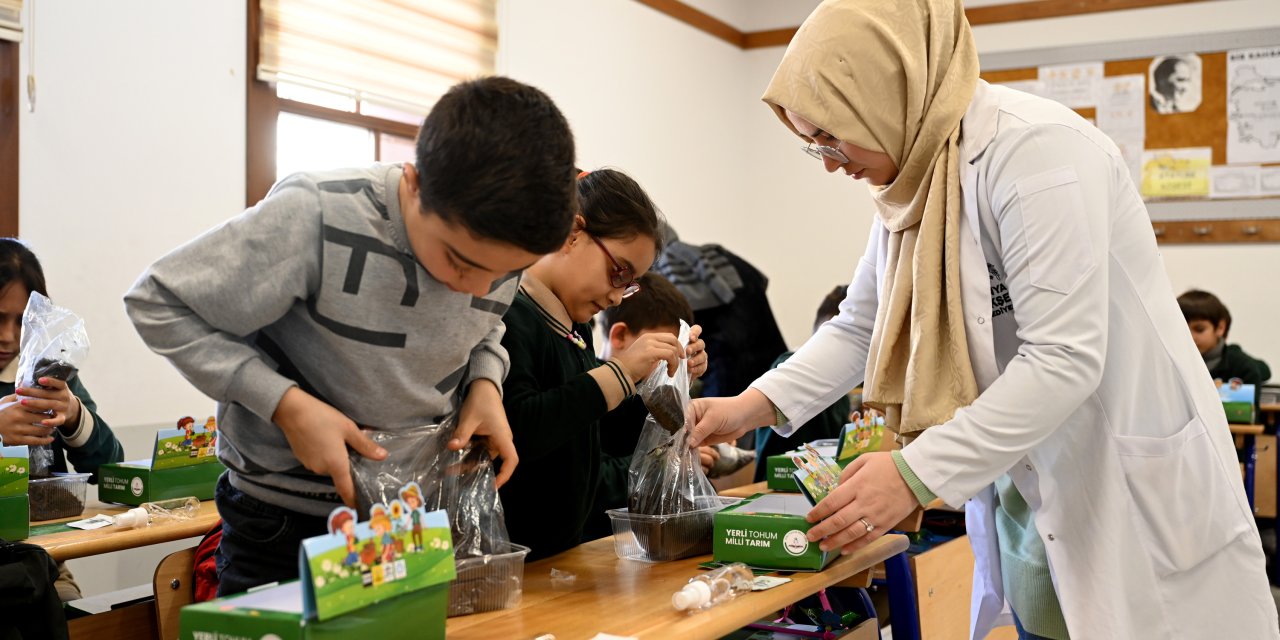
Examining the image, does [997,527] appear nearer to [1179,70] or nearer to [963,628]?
[963,628]

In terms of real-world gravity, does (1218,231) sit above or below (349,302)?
above

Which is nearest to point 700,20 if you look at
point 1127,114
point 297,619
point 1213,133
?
point 1127,114

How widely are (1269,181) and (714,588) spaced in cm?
594

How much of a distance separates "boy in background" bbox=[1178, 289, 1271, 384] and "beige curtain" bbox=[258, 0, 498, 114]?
370 centimetres

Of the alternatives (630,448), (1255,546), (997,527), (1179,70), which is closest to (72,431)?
(630,448)

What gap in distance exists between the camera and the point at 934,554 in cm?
247

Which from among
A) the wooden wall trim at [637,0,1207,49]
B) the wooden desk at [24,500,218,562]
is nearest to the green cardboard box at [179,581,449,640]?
the wooden desk at [24,500,218,562]

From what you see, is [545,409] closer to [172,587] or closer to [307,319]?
[307,319]

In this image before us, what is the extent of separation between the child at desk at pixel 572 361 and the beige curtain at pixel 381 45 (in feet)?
8.03

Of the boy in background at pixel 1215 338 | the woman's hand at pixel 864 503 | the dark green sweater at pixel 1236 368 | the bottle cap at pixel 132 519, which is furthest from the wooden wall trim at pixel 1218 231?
the bottle cap at pixel 132 519

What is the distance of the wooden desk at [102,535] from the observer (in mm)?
2009

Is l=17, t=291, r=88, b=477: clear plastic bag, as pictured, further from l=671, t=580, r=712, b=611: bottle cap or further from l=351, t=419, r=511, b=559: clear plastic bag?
l=671, t=580, r=712, b=611: bottle cap

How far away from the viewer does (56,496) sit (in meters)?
2.29

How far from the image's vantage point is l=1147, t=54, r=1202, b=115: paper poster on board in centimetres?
611
